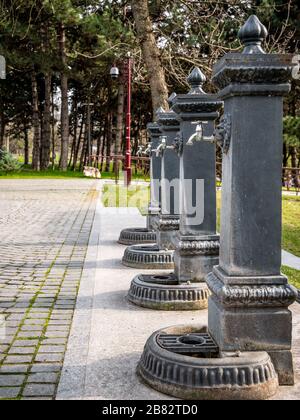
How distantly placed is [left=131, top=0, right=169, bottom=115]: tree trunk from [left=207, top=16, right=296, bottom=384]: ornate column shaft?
8.22m

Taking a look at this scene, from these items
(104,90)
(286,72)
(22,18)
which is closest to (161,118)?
(286,72)

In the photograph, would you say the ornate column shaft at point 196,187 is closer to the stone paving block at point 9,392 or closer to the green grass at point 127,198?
the stone paving block at point 9,392

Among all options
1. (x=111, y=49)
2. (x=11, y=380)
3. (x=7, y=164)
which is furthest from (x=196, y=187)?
(x=7, y=164)

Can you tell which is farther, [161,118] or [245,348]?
[161,118]

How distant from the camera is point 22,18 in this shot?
99.8ft

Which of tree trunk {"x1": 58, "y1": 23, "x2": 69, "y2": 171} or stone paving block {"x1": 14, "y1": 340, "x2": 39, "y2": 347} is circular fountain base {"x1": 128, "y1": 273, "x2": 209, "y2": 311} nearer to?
stone paving block {"x1": 14, "y1": 340, "x2": 39, "y2": 347}

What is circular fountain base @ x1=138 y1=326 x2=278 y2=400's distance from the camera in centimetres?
311

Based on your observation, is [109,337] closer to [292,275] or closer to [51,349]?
[51,349]

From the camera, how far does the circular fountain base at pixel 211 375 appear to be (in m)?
3.11

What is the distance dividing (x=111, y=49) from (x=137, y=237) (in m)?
12.7

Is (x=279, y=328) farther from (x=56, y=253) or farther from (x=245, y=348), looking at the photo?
(x=56, y=253)

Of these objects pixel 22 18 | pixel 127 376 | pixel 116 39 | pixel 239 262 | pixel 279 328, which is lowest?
pixel 127 376

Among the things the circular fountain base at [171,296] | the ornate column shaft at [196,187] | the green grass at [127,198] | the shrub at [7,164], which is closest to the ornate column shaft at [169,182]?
the ornate column shaft at [196,187]

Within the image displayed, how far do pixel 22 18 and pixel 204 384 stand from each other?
100.0 feet
